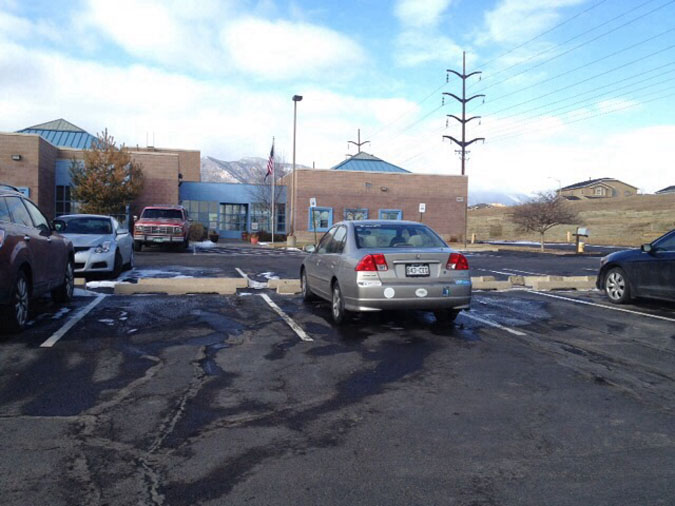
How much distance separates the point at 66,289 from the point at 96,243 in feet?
11.4

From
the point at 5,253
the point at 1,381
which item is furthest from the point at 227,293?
the point at 1,381

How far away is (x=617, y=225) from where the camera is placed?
63781 millimetres

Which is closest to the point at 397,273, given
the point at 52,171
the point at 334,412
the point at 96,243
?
the point at 334,412

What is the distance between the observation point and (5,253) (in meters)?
6.48

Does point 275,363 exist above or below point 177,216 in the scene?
below

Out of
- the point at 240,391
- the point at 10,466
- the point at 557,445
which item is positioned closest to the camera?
the point at 10,466

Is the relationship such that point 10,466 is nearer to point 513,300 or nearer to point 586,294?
point 513,300

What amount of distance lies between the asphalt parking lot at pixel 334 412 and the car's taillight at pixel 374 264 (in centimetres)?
86

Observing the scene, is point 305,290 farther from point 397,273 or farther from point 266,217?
point 266,217

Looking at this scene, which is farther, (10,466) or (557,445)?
(557,445)

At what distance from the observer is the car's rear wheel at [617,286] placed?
410 inches

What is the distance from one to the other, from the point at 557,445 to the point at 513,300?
733cm

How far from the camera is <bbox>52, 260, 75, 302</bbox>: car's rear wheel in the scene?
9.35 m

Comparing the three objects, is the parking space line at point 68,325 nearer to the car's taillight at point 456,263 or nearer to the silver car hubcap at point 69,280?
the silver car hubcap at point 69,280
